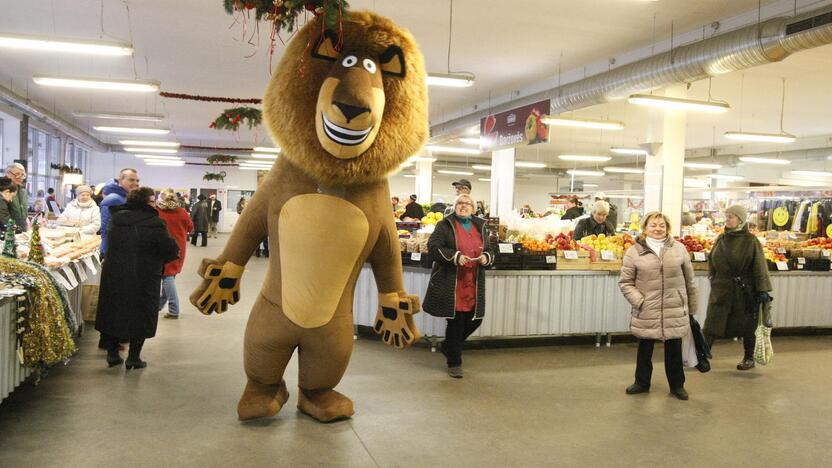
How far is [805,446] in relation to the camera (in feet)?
12.5

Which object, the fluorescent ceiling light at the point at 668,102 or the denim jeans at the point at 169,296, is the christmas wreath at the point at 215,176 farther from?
the fluorescent ceiling light at the point at 668,102

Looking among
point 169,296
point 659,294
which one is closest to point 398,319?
point 659,294

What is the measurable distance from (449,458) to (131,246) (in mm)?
2818

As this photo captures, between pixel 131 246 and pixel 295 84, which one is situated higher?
pixel 295 84

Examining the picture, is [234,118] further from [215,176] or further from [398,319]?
[215,176]

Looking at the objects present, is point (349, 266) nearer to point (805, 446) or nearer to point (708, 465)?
point (708, 465)

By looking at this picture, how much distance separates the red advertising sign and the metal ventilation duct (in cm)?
84

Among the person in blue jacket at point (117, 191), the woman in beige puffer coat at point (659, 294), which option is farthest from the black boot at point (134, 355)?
the woman in beige puffer coat at point (659, 294)

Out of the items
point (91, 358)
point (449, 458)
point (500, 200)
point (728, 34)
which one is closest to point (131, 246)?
point (91, 358)

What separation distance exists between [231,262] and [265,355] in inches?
22.3

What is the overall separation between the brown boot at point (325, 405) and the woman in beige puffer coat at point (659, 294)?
7.15ft

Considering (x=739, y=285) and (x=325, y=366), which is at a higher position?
(x=739, y=285)

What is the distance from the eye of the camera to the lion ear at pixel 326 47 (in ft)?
11.0

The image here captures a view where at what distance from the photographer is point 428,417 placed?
160 inches
